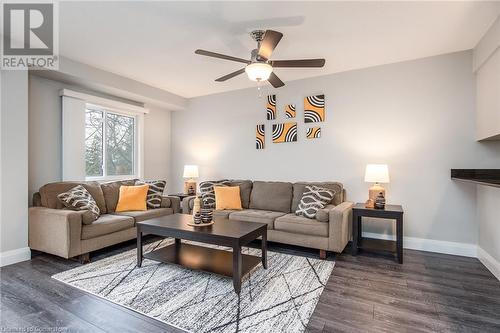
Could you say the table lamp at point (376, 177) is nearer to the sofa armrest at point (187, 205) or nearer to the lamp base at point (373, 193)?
the lamp base at point (373, 193)

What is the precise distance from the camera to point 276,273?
278cm

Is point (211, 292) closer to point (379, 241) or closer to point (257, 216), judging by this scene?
point (257, 216)

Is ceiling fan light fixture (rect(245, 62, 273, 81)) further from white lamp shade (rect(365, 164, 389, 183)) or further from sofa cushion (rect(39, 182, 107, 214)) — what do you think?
sofa cushion (rect(39, 182, 107, 214))

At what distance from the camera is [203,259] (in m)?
2.80

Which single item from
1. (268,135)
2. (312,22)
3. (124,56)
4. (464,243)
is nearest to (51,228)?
(124,56)

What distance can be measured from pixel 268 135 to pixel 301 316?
3177mm

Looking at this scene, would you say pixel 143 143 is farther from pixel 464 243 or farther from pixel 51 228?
pixel 464 243

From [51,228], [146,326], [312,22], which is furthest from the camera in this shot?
[51,228]

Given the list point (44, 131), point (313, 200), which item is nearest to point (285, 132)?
point (313, 200)

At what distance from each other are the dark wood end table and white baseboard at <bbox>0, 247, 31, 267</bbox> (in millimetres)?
4023

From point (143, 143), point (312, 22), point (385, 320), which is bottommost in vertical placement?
point (385, 320)

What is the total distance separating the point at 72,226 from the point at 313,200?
9.60ft

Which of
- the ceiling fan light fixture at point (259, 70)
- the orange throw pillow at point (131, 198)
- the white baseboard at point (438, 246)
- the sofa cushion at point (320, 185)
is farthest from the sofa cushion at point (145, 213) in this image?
the white baseboard at point (438, 246)

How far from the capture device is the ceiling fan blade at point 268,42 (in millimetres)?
2281
